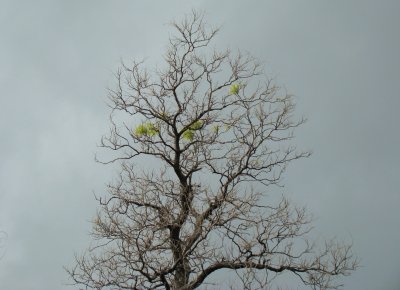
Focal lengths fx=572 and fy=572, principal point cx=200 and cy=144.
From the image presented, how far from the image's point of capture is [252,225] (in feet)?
43.8

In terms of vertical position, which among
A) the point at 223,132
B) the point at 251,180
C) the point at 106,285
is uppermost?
the point at 223,132

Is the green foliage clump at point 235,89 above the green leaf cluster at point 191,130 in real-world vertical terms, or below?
above

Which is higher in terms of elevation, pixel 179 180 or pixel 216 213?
pixel 179 180

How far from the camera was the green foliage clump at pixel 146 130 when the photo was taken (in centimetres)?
1439

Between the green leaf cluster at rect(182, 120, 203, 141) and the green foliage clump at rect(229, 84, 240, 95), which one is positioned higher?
the green foliage clump at rect(229, 84, 240, 95)

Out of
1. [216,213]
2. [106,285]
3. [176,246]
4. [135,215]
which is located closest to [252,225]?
[216,213]

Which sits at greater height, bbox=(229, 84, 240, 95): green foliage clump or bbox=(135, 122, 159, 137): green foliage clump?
bbox=(229, 84, 240, 95): green foliage clump

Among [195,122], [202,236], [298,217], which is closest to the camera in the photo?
[202,236]

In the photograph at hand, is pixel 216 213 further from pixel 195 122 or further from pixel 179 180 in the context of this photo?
pixel 195 122

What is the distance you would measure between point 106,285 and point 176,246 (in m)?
1.87

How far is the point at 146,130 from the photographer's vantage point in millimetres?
14445

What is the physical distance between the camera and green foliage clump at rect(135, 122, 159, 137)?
47.2ft

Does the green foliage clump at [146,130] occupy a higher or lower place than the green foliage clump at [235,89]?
lower

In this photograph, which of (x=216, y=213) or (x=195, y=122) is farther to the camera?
(x=195, y=122)
